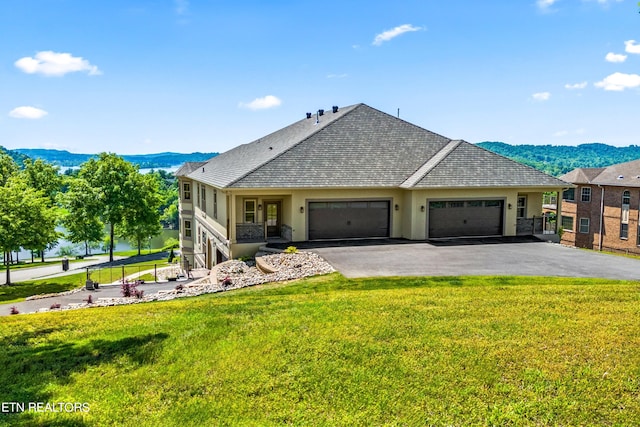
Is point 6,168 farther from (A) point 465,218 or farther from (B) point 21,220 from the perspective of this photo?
(A) point 465,218

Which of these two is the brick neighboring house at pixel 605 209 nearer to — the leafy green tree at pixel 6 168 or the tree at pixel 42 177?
the tree at pixel 42 177

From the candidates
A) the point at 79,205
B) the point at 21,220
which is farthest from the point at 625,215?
the point at 79,205

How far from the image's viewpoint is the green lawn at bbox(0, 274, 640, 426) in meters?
5.88

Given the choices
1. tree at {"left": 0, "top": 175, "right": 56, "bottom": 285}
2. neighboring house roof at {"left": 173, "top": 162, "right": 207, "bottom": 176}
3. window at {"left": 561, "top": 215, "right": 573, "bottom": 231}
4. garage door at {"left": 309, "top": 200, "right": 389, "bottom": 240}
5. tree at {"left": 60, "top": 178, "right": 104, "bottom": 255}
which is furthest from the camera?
window at {"left": 561, "top": 215, "right": 573, "bottom": 231}

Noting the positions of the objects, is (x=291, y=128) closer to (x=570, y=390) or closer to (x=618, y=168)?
(x=570, y=390)

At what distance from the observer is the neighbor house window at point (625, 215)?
38.2 meters

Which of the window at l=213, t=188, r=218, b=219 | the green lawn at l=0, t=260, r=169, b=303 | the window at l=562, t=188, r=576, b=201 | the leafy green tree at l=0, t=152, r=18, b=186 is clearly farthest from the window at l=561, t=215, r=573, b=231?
the leafy green tree at l=0, t=152, r=18, b=186

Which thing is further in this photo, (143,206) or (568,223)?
(568,223)

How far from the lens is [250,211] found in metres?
21.7

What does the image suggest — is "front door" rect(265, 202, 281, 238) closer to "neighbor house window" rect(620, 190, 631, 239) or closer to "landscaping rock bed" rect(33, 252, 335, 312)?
"landscaping rock bed" rect(33, 252, 335, 312)

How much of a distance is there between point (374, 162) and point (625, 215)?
27268mm

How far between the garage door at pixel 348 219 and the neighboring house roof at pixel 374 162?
1.09 metres

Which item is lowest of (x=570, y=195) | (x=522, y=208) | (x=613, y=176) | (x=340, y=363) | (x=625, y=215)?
(x=340, y=363)

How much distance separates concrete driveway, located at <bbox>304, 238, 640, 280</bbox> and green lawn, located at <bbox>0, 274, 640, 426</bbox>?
14.6 feet
